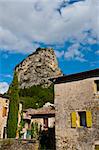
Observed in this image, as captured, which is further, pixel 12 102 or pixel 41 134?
pixel 12 102

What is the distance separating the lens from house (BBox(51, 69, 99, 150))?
1978 centimetres

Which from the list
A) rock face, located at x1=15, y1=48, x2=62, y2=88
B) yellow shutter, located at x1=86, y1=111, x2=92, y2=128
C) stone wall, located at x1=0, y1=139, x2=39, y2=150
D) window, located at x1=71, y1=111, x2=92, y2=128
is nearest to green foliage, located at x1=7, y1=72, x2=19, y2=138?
stone wall, located at x1=0, y1=139, x2=39, y2=150

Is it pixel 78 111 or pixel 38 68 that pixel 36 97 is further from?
pixel 78 111

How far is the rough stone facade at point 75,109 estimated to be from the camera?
19766 mm

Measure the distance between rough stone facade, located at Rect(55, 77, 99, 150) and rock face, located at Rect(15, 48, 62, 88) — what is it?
50.5m

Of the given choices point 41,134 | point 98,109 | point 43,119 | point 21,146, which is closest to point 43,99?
point 43,119

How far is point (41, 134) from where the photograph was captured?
89.8 ft

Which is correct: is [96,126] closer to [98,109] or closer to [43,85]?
[98,109]

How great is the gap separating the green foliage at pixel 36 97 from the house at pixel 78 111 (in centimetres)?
2813

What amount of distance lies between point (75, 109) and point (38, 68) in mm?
63813

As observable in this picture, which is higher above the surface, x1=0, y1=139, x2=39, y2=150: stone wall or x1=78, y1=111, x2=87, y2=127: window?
x1=78, y1=111, x2=87, y2=127: window

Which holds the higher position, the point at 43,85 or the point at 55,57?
the point at 55,57

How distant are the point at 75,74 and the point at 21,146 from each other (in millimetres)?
8938

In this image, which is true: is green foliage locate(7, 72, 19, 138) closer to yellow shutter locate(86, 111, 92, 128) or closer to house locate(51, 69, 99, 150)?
house locate(51, 69, 99, 150)
